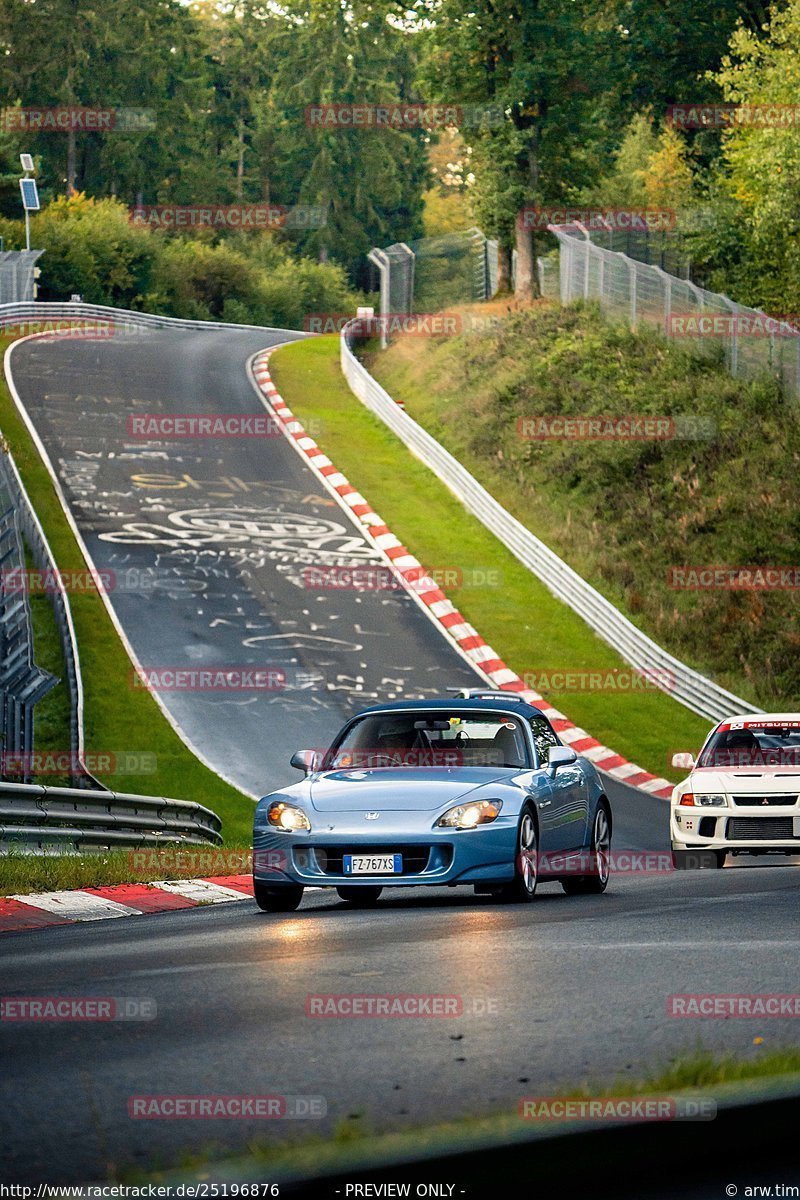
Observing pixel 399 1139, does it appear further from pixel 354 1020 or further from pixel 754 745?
pixel 754 745

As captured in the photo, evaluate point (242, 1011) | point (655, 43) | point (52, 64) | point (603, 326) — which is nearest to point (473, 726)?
point (242, 1011)

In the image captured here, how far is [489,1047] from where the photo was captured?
5.94 m

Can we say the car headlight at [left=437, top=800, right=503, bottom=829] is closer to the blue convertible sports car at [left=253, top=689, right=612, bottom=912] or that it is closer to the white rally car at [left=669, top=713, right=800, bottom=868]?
the blue convertible sports car at [left=253, top=689, right=612, bottom=912]

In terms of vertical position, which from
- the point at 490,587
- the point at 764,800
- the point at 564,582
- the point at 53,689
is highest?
the point at 764,800

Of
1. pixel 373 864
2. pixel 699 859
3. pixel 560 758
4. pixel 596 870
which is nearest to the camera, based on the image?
pixel 373 864

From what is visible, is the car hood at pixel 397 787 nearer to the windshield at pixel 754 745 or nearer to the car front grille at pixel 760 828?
the car front grille at pixel 760 828

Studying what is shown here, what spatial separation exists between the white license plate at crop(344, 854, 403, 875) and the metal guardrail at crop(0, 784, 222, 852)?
10.4 feet

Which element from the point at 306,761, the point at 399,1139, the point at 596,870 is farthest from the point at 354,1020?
the point at 596,870

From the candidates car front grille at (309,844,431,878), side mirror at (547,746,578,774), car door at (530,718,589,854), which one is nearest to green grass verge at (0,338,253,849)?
car door at (530,718,589,854)

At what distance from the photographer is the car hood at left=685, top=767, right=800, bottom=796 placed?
1594cm

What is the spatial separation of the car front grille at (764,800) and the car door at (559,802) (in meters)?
2.63

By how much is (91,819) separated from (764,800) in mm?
5941

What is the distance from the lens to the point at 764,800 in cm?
1595

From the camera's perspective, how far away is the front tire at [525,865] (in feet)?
39.7
